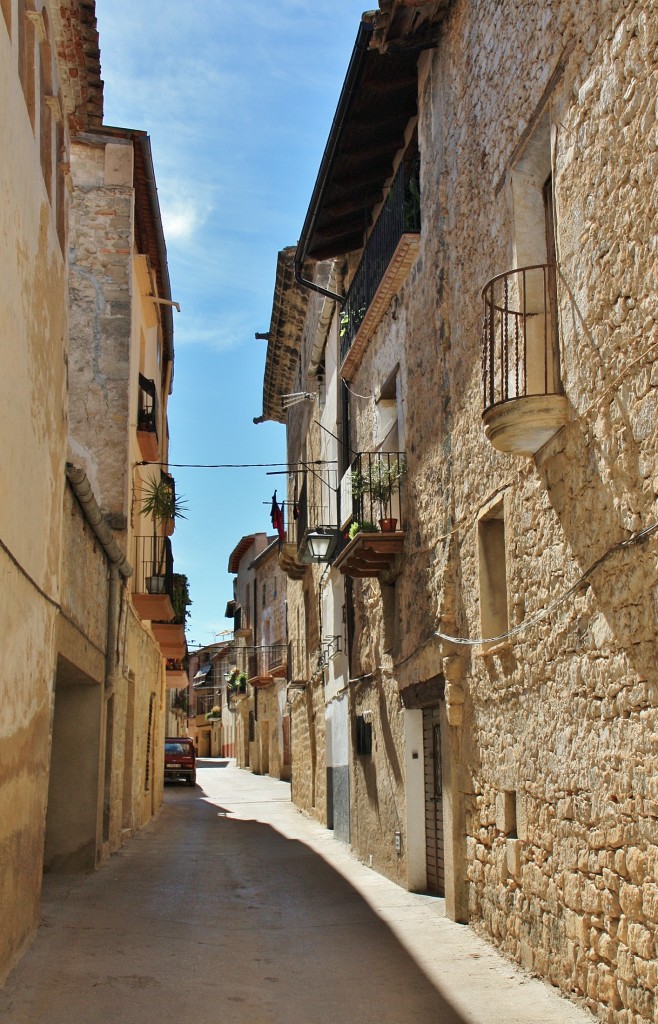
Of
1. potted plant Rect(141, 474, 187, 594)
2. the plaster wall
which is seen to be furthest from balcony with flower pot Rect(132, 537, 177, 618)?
the plaster wall

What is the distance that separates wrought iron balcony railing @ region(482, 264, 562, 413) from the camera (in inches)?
282

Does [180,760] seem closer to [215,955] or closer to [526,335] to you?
[215,955]

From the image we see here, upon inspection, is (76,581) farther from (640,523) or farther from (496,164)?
(640,523)

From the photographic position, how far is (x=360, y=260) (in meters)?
14.6

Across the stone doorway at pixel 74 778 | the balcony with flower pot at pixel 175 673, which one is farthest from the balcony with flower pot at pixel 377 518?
the balcony with flower pot at pixel 175 673

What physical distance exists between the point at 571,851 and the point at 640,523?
217 centimetres

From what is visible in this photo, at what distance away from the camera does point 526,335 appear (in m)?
7.40

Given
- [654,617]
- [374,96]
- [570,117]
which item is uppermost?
[374,96]

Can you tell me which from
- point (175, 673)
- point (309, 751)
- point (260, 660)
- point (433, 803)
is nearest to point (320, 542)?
point (433, 803)

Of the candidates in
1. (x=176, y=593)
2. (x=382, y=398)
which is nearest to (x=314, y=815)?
(x=176, y=593)

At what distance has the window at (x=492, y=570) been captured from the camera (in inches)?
346

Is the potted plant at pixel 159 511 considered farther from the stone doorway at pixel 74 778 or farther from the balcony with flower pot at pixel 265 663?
the balcony with flower pot at pixel 265 663

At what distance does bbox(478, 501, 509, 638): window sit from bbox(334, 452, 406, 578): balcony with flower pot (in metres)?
3.02

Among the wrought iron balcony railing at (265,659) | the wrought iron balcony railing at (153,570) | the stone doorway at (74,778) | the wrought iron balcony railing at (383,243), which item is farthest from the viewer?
the wrought iron balcony railing at (265,659)
